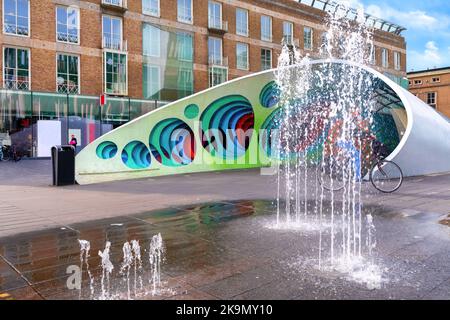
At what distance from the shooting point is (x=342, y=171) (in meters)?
13.0

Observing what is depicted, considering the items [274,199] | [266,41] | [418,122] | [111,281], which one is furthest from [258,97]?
[266,41]

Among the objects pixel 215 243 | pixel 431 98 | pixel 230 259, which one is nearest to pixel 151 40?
pixel 215 243

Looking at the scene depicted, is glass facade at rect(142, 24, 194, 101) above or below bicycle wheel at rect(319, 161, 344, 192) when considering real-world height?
above

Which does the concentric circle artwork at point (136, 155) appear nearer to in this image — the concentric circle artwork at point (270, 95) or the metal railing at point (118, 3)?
the concentric circle artwork at point (270, 95)

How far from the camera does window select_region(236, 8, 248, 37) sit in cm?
3738

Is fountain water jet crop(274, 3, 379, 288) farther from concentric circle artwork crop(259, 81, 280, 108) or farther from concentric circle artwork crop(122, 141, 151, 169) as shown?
concentric circle artwork crop(122, 141, 151, 169)

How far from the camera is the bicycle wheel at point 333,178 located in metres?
10.6

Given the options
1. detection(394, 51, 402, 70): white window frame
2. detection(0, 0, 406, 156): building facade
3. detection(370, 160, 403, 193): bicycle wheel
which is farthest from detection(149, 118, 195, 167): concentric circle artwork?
detection(394, 51, 402, 70): white window frame

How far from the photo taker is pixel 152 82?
31.9 metres

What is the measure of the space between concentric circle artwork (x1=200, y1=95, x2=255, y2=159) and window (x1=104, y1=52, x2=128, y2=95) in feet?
54.0

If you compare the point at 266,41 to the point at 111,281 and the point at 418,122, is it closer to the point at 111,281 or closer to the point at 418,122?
the point at 418,122

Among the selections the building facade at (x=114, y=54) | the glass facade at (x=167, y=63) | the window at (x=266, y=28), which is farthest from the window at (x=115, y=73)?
the window at (x=266, y=28)

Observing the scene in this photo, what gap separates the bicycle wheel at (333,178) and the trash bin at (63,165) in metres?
7.27
